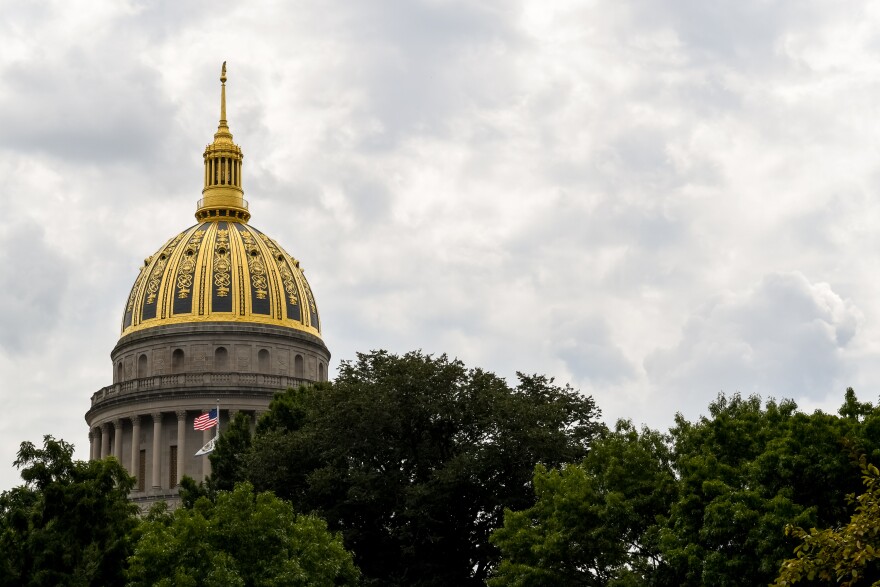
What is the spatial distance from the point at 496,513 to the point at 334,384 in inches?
465

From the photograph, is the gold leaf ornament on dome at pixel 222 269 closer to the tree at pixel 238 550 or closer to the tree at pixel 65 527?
the tree at pixel 65 527

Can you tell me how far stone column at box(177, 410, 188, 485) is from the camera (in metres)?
136

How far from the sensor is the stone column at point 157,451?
135625mm

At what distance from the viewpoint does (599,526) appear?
Answer: 57.5 meters

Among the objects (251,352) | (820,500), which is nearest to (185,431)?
(251,352)

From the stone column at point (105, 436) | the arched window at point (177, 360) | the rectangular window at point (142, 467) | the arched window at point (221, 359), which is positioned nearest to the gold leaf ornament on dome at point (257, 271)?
the arched window at point (221, 359)

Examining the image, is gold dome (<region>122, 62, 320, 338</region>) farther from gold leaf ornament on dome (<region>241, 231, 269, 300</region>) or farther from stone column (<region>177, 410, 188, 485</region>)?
stone column (<region>177, 410, 188, 485</region>)

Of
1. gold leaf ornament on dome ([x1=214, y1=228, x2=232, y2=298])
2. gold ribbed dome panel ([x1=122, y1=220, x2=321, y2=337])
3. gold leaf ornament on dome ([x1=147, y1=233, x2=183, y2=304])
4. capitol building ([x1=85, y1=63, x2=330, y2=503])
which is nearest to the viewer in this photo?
capitol building ([x1=85, y1=63, x2=330, y2=503])

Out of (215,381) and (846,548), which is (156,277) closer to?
(215,381)

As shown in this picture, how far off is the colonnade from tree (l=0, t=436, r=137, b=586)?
7003cm

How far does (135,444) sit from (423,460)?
69.6m

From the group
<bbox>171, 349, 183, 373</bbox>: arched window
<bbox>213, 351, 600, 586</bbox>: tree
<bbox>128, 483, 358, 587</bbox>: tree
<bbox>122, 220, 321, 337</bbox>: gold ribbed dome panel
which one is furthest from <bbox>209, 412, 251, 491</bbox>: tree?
<bbox>122, 220, 321, 337</bbox>: gold ribbed dome panel

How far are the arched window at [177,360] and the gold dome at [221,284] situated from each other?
265 cm

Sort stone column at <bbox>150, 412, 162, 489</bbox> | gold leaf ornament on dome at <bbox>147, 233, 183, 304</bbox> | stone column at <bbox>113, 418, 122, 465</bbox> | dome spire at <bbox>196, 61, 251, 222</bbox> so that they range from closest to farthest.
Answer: stone column at <bbox>150, 412, 162, 489</bbox>
stone column at <bbox>113, 418, 122, 465</bbox>
gold leaf ornament on dome at <bbox>147, 233, 183, 304</bbox>
dome spire at <bbox>196, 61, 251, 222</bbox>
